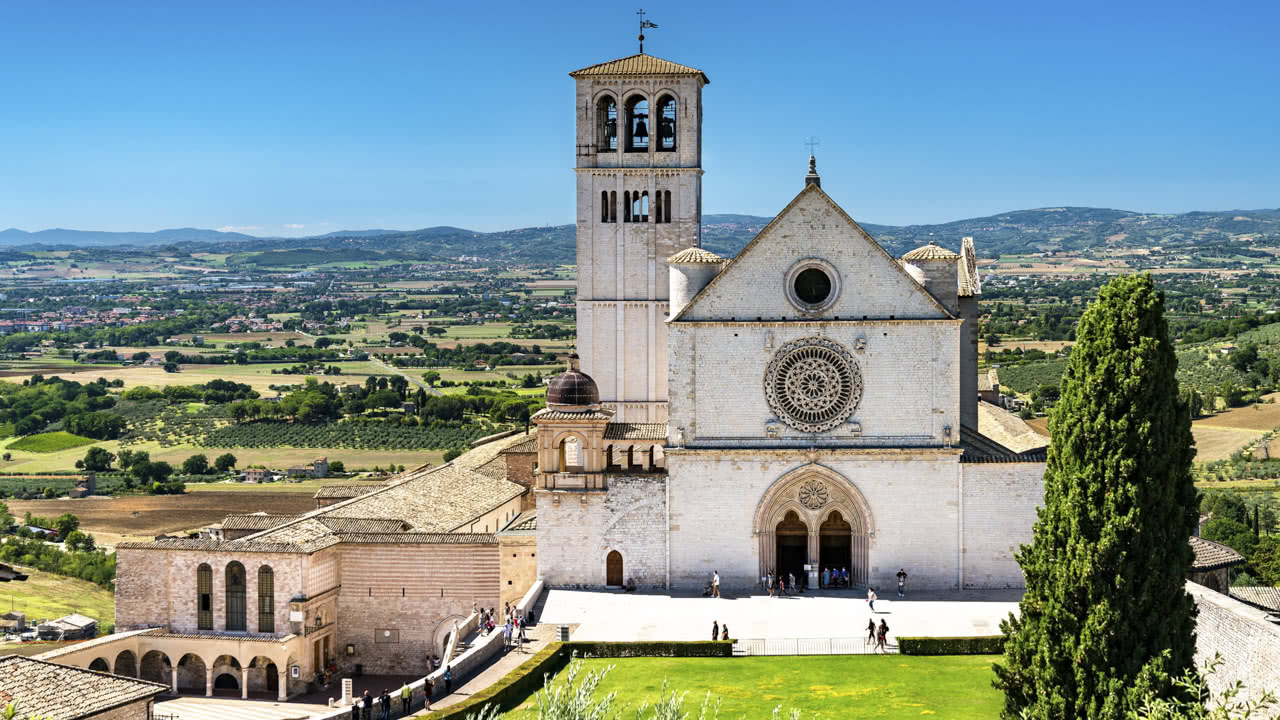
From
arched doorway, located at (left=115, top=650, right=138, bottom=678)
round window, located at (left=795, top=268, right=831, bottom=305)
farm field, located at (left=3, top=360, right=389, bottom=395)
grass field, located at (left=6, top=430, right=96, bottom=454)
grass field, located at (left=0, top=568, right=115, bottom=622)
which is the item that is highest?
round window, located at (left=795, top=268, right=831, bottom=305)

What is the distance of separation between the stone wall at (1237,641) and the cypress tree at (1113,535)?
0.81 metres

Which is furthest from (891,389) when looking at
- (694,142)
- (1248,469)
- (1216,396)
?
(1216,396)

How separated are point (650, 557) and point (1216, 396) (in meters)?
79.1

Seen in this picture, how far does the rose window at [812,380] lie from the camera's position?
142 feet

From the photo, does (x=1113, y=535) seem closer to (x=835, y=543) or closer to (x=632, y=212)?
(x=835, y=543)

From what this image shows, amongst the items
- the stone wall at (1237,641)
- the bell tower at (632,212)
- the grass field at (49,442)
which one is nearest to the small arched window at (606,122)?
the bell tower at (632,212)

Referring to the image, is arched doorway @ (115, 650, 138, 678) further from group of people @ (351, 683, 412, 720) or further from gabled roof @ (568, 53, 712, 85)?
gabled roof @ (568, 53, 712, 85)

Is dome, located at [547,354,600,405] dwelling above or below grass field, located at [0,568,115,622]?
above

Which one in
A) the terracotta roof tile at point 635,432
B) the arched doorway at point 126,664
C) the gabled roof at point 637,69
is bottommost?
the arched doorway at point 126,664

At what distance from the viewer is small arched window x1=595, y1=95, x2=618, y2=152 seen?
53344 mm

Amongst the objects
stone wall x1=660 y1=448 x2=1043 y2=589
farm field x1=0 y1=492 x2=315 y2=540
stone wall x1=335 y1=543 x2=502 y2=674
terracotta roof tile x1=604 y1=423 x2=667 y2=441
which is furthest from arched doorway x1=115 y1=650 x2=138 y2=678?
farm field x1=0 y1=492 x2=315 y2=540

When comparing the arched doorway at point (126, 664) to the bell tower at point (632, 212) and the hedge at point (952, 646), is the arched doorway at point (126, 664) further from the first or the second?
the hedge at point (952, 646)

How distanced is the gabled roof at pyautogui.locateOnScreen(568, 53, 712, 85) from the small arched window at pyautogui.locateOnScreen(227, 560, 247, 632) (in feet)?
68.8

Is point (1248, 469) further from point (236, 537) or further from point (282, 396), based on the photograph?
point (282, 396)
